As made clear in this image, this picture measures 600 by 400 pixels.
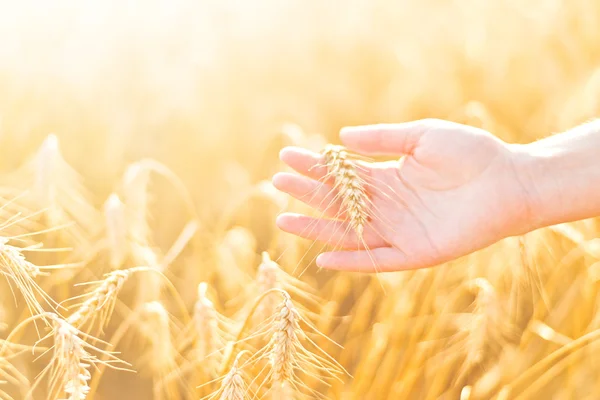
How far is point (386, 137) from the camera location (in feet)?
4.27

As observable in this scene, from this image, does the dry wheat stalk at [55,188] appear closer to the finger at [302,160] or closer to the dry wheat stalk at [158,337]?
the dry wheat stalk at [158,337]

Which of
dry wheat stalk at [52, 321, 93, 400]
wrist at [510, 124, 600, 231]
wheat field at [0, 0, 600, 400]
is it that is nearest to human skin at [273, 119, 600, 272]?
wrist at [510, 124, 600, 231]

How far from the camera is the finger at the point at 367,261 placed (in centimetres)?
123

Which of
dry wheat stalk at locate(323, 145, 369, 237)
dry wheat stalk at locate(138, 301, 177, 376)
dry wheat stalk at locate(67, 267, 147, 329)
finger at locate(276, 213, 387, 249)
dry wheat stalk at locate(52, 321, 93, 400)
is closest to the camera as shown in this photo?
dry wheat stalk at locate(52, 321, 93, 400)

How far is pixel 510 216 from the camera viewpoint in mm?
1290

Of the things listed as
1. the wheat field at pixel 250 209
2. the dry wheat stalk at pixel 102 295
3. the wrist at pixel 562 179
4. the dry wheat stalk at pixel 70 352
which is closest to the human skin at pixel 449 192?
the wrist at pixel 562 179

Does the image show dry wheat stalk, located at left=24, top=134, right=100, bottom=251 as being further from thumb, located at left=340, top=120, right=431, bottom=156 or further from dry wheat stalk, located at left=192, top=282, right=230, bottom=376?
thumb, located at left=340, top=120, right=431, bottom=156

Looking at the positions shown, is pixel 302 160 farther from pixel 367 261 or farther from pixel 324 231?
pixel 367 261

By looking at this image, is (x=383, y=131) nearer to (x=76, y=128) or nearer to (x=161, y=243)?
(x=161, y=243)

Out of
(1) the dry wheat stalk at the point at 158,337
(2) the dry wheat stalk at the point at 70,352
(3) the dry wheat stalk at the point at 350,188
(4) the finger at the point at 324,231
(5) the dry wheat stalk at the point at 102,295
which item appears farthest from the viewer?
(4) the finger at the point at 324,231

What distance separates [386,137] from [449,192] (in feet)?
0.64

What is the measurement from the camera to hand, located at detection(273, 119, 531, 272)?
1259 millimetres

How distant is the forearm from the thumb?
0.25 meters

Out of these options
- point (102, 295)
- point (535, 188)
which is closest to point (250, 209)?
point (535, 188)
